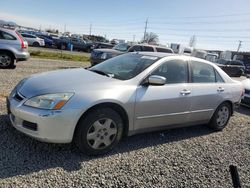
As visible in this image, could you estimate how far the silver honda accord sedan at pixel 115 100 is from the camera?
3254 millimetres

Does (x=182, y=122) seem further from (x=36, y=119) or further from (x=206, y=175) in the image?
(x=36, y=119)

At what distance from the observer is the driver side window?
4.26m

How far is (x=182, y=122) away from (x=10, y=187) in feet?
9.79

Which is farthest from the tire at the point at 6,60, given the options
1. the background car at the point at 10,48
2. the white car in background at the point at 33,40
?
the white car in background at the point at 33,40

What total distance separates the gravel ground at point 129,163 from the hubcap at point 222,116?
648mm

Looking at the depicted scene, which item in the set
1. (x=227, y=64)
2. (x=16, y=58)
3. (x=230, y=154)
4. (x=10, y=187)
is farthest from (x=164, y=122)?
(x=227, y=64)

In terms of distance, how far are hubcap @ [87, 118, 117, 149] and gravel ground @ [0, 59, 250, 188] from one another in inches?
7.7

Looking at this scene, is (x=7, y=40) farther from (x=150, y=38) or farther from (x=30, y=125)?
(x=150, y=38)

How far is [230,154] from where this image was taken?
170 inches

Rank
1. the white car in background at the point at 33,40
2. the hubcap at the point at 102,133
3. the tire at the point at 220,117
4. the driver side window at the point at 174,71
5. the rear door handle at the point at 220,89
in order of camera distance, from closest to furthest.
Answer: the hubcap at the point at 102,133
the driver side window at the point at 174,71
the rear door handle at the point at 220,89
the tire at the point at 220,117
the white car in background at the point at 33,40

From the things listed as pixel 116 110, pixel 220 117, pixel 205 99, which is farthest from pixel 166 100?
pixel 220 117

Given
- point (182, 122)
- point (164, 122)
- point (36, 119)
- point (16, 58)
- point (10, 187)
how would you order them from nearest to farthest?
1. point (10, 187)
2. point (36, 119)
3. point (164, 122)
4. point (182, 122)
5. point (16, 58)

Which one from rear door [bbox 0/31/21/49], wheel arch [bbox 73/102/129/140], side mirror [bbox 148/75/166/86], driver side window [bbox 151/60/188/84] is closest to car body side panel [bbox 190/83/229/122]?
driver side window [bbox 151/60/188/84]

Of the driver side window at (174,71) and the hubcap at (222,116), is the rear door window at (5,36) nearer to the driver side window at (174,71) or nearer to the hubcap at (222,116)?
the driver side window at (174,71)
